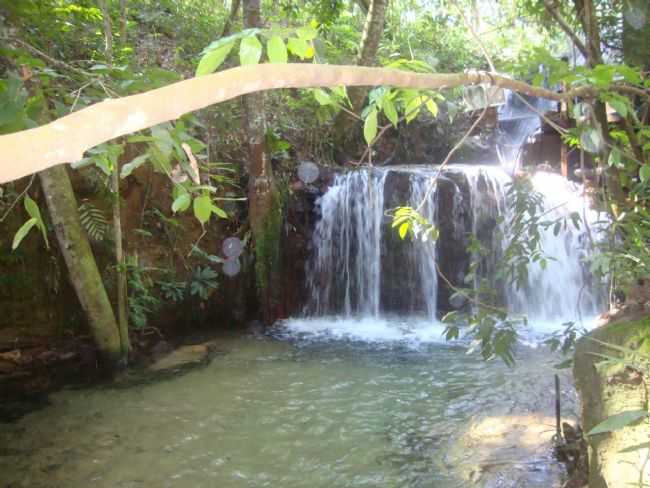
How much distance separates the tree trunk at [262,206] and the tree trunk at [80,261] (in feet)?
9.03

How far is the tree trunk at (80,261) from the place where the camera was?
509cm

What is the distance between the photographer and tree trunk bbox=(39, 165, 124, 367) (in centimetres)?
509

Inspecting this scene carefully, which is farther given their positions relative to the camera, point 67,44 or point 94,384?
point 67,44

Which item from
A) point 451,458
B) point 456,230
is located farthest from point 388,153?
point 451,458

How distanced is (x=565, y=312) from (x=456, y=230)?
2.06 metres

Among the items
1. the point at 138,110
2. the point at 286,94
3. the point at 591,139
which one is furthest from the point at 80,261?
the point at 286,94

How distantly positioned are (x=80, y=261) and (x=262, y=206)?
3.16 meters

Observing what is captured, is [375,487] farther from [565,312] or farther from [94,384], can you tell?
[565,312]

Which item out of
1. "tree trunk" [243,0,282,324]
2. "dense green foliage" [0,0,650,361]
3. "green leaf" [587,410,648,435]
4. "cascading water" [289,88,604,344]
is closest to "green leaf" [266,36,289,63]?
"dense green foliage" [0,0,650,361]

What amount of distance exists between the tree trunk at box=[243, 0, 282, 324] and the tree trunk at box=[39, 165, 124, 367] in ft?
9.03

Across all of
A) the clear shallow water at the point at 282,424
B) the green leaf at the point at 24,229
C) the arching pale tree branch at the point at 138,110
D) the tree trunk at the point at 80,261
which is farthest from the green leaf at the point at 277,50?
the tree trunk at the point at 80,261

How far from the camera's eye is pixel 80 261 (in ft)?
17.4

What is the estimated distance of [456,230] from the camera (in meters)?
8.98

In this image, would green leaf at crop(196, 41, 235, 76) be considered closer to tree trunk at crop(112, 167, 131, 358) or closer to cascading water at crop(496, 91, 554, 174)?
tree trunk at crop(112, 167, 131, 358)
